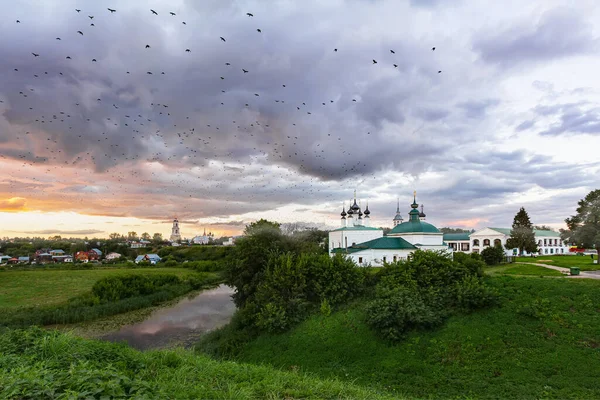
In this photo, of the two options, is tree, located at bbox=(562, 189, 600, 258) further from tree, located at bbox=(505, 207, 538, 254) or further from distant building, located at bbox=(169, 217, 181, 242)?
distant building, located at bbox=(169, 217, 181, 242)

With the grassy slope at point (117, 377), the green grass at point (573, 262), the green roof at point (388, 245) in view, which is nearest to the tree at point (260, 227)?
the green roof at point (388, 245)

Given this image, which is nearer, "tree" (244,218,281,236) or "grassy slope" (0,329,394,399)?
"grassy slope" (0,329,394,399)

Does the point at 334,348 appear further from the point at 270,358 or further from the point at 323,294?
the point at 323,294

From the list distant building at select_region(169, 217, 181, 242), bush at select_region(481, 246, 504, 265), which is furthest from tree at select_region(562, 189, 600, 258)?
distant building at select_region(169, 217, 181, 242)

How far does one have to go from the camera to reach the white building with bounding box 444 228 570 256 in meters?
62.0

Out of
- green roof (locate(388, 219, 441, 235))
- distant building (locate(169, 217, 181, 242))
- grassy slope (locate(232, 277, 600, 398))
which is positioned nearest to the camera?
grassy slope (locate(232, 277, 600, 398))

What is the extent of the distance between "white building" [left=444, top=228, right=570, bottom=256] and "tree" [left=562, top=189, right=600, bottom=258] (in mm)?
20160

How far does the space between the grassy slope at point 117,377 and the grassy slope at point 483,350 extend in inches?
261

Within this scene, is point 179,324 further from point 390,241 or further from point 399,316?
point 390,241

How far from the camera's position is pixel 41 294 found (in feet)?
123

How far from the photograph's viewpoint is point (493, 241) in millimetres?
62438

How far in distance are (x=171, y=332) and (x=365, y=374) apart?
1657 centimetres

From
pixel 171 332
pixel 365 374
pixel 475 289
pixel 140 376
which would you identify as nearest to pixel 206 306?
pixel 171 332

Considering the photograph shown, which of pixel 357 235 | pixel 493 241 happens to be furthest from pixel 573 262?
pixel 493 241
